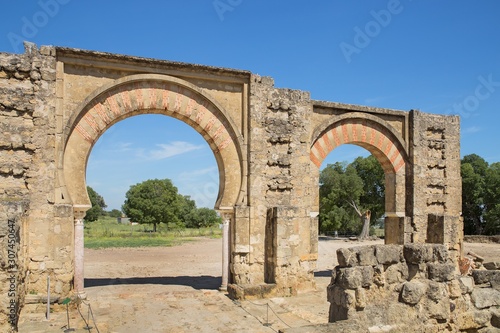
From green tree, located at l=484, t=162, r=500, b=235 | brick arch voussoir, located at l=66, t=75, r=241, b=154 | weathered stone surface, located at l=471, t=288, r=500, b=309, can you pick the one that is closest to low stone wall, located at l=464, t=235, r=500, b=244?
green tree, located at l=484, t=162, r=500, b=235

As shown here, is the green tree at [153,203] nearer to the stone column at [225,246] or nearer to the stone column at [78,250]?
the stone column at [225,246]

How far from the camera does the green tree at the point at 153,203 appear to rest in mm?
39062

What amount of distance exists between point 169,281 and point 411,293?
21.8 ft

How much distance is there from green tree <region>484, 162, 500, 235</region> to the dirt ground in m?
21.2

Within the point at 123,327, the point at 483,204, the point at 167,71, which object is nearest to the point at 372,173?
the point at 483,204

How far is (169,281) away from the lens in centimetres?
997

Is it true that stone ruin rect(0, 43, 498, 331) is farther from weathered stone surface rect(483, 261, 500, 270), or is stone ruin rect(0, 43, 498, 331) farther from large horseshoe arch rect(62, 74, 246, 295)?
weathered stone surface rect(483, 261, 500, 270)

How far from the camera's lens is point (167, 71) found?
830cm

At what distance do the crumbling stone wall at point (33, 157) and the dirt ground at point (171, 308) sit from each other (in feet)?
2.53

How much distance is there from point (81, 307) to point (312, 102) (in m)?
6.36

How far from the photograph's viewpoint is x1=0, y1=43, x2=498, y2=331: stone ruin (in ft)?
19.7

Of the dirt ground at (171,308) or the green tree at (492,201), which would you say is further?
the green tree at (492,201)

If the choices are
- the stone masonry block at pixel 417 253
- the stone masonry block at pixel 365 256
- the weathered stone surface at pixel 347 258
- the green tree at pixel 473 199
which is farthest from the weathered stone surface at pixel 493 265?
the green tree at pixel 473 199

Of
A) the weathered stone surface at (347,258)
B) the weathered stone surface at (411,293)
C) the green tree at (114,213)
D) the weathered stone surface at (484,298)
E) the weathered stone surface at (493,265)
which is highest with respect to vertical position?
the weathered stone surface at (347,258)
